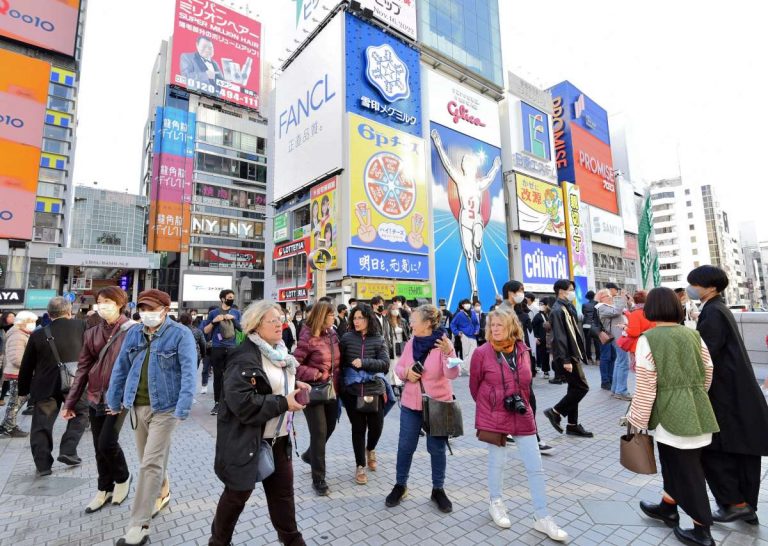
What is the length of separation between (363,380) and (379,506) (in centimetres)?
116

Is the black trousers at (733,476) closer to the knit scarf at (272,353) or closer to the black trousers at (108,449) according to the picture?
the knit scarf at (272,353)

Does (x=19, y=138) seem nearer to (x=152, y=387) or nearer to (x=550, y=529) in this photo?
(x=152, y=387)

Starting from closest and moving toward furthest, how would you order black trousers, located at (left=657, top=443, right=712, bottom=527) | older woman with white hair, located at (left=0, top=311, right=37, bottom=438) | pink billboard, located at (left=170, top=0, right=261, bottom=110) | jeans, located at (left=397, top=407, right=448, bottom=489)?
black trousers, located at (left=657, top=443, right=712, bottom=527) → jeans, located at (left=397, top=407, right=448, bottom=489) → older woman with white hair, located at (left=0, top=311, right=37, bottom=438) → pink billboard, located at (left=170, top=0, right=261, bottom=110)

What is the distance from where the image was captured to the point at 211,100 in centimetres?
5212

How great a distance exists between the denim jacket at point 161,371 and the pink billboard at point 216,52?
5625 cm

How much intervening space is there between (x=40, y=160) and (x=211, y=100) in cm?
2372

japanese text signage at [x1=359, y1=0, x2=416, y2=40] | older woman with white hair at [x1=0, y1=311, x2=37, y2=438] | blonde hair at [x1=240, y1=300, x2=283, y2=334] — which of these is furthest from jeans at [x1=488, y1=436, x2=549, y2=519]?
japanese text signage at [x1=359, y1=0, x2=416, y2=40]

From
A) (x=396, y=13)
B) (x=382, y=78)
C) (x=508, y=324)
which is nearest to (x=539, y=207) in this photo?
(x=382, y=78)

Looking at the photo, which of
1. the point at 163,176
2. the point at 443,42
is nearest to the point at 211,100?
the point at 163,176

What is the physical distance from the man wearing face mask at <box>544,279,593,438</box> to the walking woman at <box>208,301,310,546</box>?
3.89m

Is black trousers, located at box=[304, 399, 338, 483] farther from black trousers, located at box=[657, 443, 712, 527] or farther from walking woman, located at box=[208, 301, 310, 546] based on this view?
black trousers, located at box=[657, 443, 712, 527]

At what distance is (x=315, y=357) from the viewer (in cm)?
400

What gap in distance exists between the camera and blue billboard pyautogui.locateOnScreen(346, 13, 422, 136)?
79.8 ft

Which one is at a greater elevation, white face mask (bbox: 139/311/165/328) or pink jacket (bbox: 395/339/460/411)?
white face mask (bbox: 139/311/165/328)
